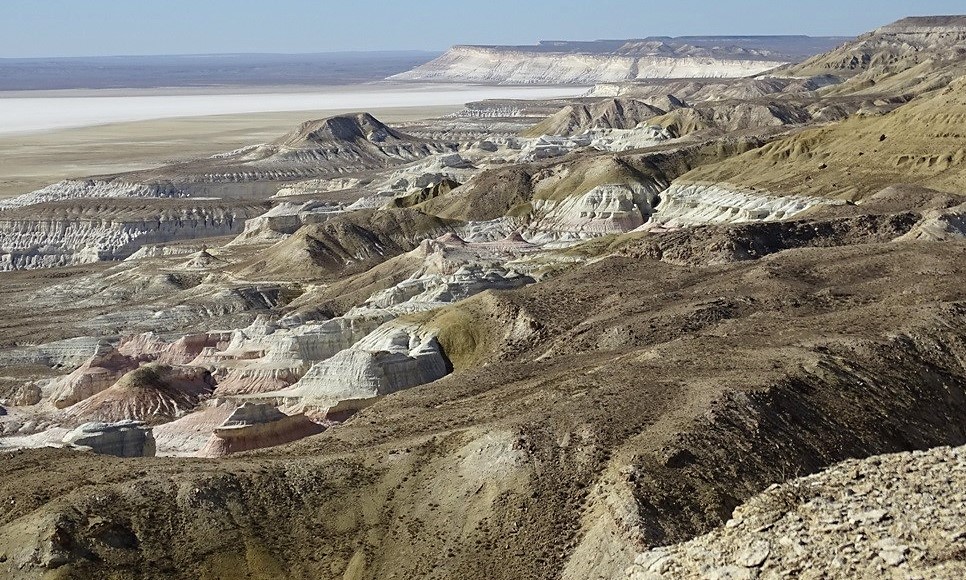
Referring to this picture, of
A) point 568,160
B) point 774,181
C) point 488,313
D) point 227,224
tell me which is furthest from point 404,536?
point 227,224

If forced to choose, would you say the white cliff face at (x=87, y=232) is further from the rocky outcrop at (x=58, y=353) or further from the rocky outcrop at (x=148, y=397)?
the rocky outcrop at (x=148, y=397)

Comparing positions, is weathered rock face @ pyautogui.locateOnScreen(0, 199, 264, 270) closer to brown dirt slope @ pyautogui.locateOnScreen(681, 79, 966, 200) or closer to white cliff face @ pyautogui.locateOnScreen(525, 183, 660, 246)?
white cliff face @ pyautogui.locateOnScreen(525, 183, 660, 246)

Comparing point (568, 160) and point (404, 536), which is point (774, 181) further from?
point (404, 536)

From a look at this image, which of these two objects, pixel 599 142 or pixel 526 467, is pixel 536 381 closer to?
pixel 526 467

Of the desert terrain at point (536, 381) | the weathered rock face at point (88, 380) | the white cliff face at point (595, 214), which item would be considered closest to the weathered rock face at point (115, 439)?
the desert terrain at point (536, 381)

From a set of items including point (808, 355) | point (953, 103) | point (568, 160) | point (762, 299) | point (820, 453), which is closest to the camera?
point (820, 453)

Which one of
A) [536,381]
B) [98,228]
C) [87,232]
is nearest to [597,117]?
[98,228]
